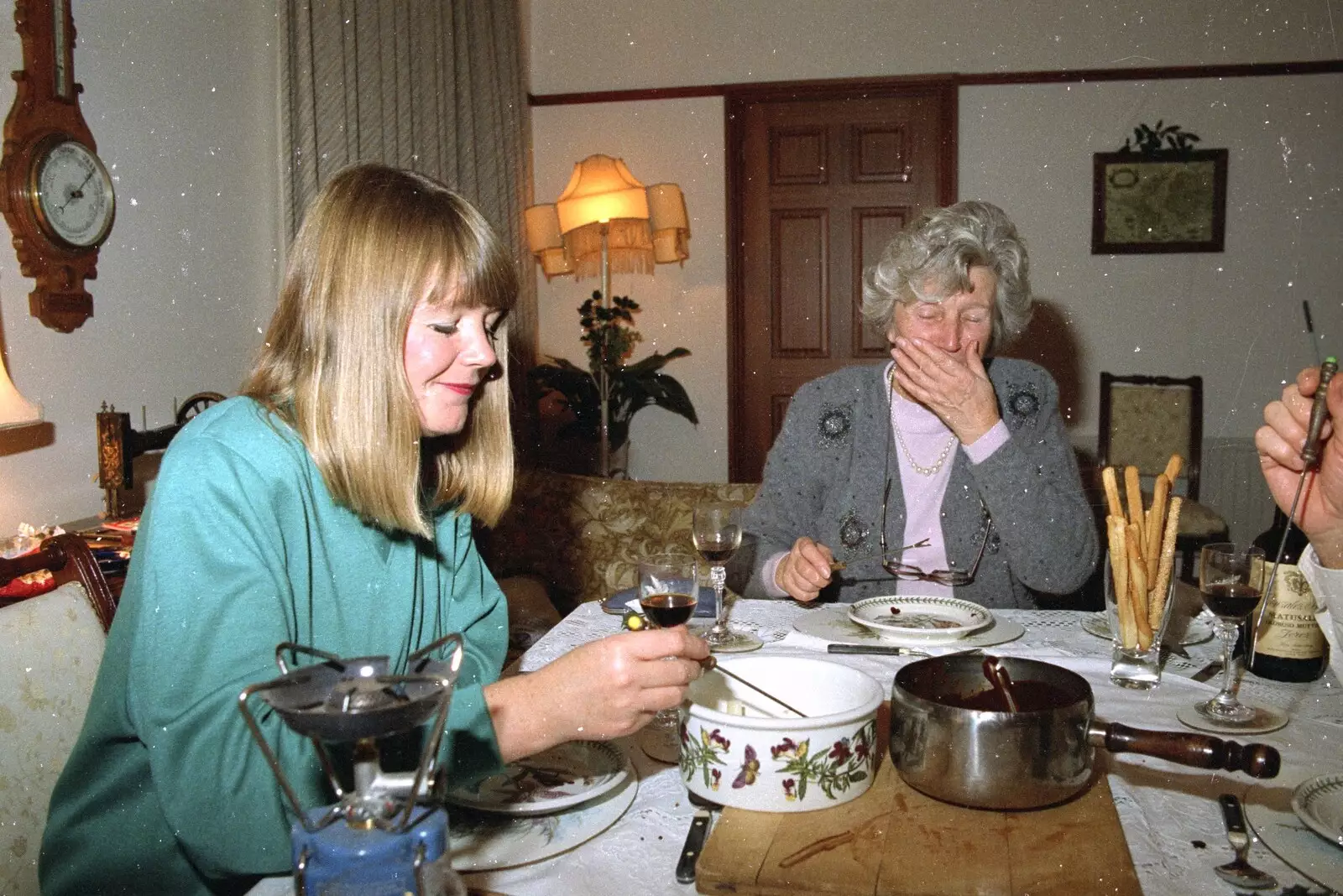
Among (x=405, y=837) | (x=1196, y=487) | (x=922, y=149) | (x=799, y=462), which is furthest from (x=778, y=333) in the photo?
(x=405, y=837)

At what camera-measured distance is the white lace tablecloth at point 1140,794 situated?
0.85 m

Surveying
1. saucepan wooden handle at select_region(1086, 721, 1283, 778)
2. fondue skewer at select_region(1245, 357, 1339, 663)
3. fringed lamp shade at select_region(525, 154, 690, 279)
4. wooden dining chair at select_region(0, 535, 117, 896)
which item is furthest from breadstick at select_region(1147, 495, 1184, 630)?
fringed lamp shade at select_region(525, 154, 690, 279)

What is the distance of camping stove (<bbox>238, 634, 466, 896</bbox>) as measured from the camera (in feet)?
1.92

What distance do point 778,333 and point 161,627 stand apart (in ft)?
14.9

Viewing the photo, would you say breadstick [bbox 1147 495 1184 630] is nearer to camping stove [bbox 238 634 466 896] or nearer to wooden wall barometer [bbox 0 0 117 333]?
camping stove [bbox 238 634 466 896]

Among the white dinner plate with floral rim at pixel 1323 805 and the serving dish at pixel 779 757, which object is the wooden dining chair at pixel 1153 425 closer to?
the white dinner plate with floral rim at pixel 1323 805

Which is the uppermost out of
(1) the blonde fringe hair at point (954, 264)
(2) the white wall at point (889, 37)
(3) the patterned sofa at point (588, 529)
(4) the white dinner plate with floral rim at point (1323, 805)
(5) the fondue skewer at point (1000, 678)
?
(2) the white wall at point (889, 37)

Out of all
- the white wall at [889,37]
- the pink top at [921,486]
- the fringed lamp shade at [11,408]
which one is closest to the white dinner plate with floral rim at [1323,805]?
the pink top at [921,486]

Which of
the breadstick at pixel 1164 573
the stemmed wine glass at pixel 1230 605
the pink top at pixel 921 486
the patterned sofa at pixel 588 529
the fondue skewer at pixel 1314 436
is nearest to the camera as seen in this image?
the fondue skewer at pixel 1314 436

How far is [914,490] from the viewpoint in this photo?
214cm

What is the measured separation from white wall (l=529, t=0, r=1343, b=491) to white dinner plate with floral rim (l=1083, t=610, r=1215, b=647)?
3603 millimetres

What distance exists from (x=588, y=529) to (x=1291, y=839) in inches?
97.9

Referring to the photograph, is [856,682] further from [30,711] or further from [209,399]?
[209,399]

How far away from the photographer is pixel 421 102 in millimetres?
3949
